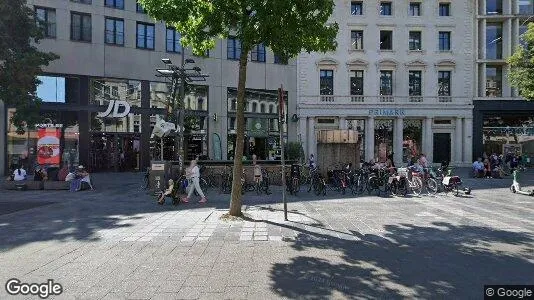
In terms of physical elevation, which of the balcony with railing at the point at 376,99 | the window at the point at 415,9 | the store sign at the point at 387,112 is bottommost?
the store sign at the point at 387,112

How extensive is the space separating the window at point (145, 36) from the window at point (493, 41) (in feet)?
98.8

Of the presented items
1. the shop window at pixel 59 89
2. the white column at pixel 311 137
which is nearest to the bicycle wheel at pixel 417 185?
the white column at pixel 311 137

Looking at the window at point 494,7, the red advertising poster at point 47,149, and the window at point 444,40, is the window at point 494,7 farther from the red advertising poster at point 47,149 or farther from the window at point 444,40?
the red advertising poster at point 47,149

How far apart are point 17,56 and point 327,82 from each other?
24220mm

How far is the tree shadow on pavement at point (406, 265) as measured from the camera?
17.1 feet

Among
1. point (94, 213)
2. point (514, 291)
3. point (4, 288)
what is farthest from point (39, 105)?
point (514, 291)

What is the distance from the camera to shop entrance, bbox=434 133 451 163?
34750 mm

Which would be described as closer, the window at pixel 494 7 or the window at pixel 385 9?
the window at pixel 385 9

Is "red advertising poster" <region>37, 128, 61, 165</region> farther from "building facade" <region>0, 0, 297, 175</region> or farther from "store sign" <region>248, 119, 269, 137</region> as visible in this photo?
"store sign" <region>248, 119, 269, 137</region>

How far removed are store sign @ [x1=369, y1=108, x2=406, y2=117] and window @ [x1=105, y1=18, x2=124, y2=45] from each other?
71.5 feet

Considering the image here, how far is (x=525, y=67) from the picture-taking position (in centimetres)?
1630

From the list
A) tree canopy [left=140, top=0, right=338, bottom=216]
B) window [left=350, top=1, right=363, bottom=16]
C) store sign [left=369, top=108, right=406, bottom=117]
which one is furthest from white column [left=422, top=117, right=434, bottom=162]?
tree canopy [left=140, top=0, right=338, bottom=216]

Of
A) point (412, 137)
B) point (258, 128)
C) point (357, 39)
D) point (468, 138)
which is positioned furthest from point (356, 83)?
point (468, 138)

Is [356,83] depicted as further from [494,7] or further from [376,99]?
[494,7]
